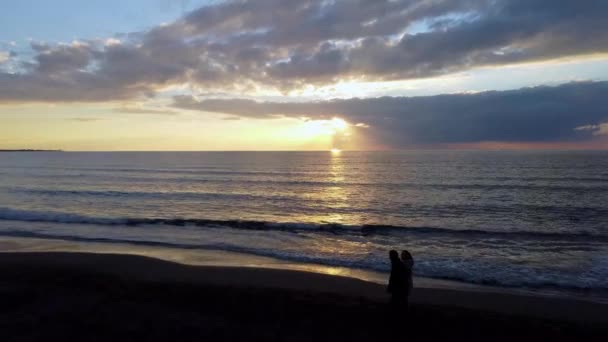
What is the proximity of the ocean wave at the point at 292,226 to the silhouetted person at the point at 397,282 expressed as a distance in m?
12.1

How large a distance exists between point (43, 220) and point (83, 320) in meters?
18.9

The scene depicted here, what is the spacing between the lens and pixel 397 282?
30.2 feet

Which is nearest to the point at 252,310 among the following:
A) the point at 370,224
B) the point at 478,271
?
the point at 478,271

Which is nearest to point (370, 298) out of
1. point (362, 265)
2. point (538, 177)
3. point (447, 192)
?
point (362, 265)

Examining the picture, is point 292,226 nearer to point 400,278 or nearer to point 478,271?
point 478,271

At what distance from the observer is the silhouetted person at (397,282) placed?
9055 mm

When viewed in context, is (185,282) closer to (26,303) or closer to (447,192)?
(26,303)

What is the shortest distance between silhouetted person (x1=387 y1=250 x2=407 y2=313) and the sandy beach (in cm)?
38

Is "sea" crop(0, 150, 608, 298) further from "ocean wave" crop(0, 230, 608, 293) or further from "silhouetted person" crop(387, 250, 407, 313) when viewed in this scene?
"silhouetted person" crop(387, 250, 407, 313)

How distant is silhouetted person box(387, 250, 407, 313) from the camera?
9.05 m

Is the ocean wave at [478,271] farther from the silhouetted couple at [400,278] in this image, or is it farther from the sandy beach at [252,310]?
the silhouetted couple at [400,278]

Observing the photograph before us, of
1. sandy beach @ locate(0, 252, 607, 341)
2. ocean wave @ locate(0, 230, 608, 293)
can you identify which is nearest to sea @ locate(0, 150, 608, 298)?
ocean wave @ locate(0, 230, 608, 293)

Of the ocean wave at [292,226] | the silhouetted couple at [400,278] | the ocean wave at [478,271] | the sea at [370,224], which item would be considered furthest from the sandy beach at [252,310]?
the ocean wave at [292,226]

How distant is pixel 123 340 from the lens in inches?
324
